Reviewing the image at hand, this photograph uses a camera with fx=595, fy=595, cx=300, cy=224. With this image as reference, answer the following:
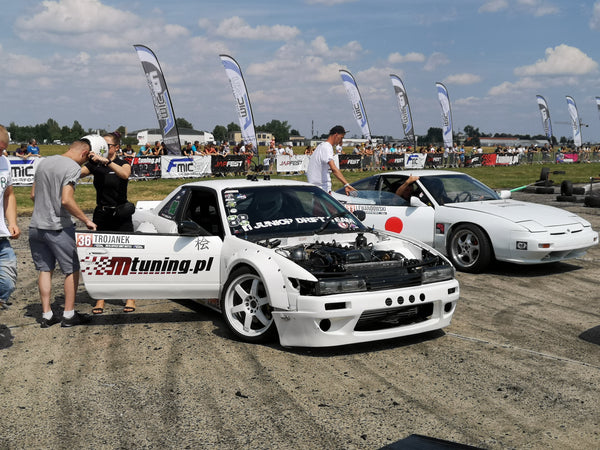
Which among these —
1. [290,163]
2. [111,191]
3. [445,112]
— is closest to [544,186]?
[290,163]

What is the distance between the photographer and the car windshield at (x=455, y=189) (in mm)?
8500

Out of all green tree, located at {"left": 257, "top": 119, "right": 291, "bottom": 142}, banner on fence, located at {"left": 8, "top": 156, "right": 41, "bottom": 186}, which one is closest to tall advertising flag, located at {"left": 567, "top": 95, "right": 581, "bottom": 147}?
banner on fence, located at {"left": 8, "top": 156, "right": 41, "bottom": 186}

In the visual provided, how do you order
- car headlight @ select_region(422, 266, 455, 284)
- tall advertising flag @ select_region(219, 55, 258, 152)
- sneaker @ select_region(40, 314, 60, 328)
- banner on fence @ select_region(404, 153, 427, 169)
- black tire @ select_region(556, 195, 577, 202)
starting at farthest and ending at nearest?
banner on fence @ select_region(404, 153, 427, 169) < tall advertising flag @ select_region(219, 55, 258, 152) < black tire @ select_region(556, 195, 577, 202) < sneaker @ select_region(40, 314, 60, 328) < car headlight @ select_region(422, 266, 455, 284)

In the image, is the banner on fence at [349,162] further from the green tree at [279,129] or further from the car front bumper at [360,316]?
the green tree at [279,129]

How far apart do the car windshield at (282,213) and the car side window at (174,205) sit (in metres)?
0.72

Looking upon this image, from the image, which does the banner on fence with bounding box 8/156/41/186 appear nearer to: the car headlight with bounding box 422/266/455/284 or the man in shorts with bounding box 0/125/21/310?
the man in shorts with bounding box 0/125/21/310

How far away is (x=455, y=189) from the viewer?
340 inches

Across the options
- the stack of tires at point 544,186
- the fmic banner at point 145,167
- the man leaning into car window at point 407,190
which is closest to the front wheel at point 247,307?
the man leaning into car window at point 407,190

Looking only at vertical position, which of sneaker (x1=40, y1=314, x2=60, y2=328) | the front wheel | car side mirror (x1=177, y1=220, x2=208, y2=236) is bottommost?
sneaker (x1=40, y1=314, x2=60, y2=328)

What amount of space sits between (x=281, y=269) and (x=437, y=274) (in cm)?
134

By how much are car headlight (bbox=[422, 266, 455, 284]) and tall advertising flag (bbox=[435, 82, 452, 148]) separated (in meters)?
35.5

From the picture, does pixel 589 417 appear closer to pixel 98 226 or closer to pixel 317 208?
pixel 317 208

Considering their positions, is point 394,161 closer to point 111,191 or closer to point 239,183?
point 239,183

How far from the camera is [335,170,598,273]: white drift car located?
742 cm
